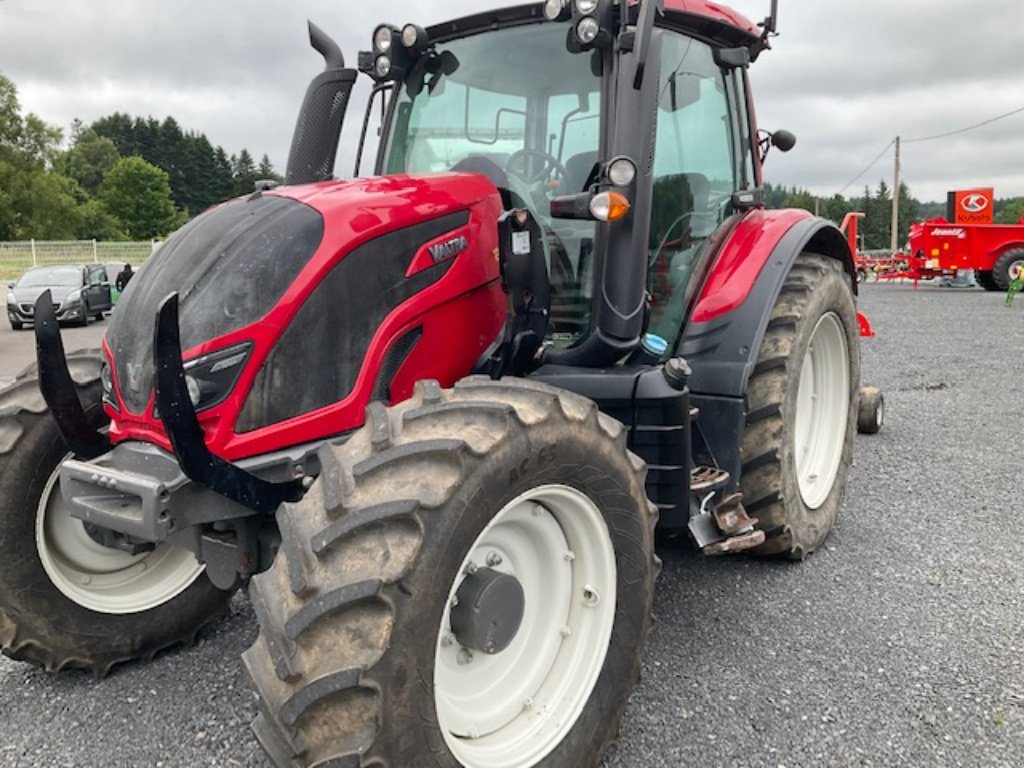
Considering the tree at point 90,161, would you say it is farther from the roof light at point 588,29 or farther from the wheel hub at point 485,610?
the wheel hub at point 485,610

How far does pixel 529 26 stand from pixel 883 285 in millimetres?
24975

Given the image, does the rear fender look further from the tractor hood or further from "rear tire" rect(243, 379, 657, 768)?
the tractor hood

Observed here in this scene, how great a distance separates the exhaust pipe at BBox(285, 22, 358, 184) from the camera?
3.31 meters

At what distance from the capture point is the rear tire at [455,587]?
1715 mm

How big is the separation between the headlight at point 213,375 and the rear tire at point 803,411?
200 cm

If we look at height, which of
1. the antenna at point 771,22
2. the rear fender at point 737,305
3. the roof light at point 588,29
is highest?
the antenna at point 771,22

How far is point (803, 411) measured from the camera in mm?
4102

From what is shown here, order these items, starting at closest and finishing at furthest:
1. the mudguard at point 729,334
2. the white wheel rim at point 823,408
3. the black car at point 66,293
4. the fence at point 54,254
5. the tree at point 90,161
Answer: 1. the mudguard at point 729,334
2. the white wheel rim at point 823,408
3. the black car at point 66,293
4. the fence at point 54,254
5. the tree at point 90,161

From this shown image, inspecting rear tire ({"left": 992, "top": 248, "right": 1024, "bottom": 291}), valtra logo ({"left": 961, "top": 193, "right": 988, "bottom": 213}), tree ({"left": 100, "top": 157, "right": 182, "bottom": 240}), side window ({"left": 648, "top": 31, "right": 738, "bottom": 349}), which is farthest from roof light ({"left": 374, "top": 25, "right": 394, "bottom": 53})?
tree ({"left": 100, "top": 157, "right": 182, "bottom": 240})

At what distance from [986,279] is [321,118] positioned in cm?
2138

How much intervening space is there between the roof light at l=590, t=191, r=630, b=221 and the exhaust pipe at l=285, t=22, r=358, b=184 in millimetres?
1302

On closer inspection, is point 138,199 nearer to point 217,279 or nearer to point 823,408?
point 823,408

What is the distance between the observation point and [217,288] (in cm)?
228

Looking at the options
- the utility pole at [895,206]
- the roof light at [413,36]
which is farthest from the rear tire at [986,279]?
the roof light at [413,36]
